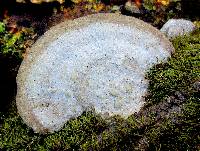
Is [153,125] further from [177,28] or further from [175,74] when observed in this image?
[177,28]

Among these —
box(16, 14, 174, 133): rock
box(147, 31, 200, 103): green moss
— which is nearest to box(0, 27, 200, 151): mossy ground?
box(147, 31, 200, 103): green moss

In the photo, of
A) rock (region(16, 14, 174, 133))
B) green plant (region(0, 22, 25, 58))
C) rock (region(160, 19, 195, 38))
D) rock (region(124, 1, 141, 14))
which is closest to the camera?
rock (region(16, 14, 174, 133))

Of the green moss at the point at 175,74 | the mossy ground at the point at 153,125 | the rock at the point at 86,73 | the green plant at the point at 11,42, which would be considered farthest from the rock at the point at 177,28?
the green plant at the point at 11,42

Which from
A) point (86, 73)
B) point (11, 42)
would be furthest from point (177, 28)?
point (11, 42)

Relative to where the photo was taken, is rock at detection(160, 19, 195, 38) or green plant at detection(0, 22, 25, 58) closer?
rock at detection(160, 19, 195, 38)

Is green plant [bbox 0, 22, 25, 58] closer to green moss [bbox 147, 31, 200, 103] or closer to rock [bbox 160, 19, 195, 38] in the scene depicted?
rock [bbox 160, 19, 195, 38]

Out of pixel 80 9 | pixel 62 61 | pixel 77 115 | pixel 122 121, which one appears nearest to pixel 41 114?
pixel 77 115

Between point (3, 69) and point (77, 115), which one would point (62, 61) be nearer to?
point (77, 115)
